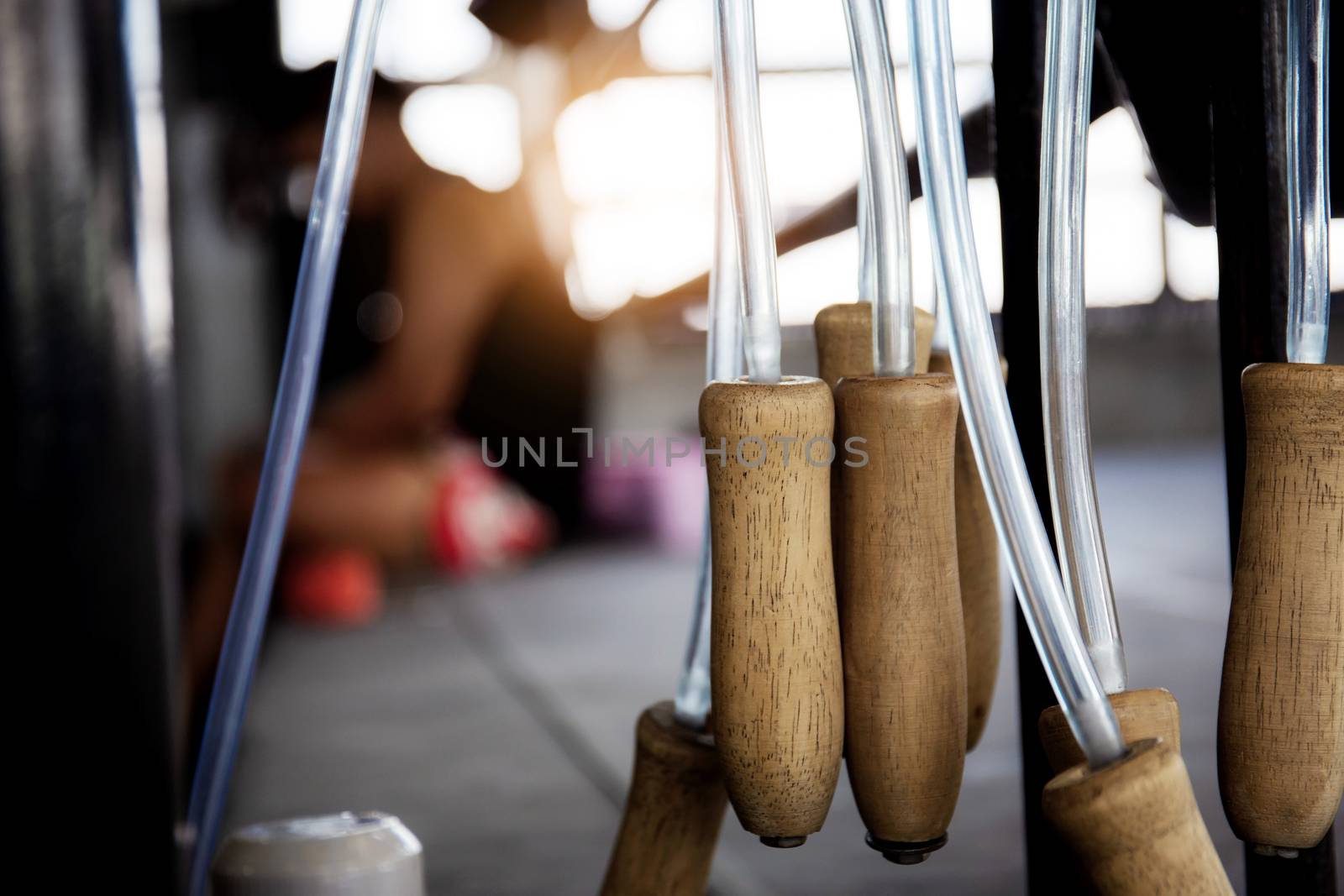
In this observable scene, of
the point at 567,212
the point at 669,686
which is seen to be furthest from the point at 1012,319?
the point at 567,212

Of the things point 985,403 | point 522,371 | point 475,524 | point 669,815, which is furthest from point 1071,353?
point 522,371

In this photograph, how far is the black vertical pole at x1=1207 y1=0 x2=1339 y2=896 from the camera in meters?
0.34

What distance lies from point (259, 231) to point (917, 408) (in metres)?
3.12

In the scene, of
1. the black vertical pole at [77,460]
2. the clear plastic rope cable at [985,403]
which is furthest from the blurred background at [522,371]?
the clear plastic rope cable at [985,403]

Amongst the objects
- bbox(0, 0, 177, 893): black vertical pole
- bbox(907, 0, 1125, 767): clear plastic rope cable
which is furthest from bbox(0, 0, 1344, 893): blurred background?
bbox(907, 0, 1125, 767): clear plastic rope cable

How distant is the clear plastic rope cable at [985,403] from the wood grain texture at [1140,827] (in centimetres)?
1

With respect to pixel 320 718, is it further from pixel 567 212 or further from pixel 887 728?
pixel 567 212

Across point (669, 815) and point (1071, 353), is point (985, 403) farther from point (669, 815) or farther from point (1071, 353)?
point (669, 815)

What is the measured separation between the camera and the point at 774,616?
294 mm

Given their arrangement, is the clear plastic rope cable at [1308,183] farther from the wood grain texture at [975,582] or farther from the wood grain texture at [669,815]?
the wood grain texture at [669,815]

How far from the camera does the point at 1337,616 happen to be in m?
0.30

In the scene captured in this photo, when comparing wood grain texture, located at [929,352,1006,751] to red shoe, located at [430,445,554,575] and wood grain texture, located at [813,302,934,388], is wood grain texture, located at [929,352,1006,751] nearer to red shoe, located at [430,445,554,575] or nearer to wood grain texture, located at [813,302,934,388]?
wood grain texture, located at [813,302,934,388]

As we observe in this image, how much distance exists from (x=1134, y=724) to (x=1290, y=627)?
51mm

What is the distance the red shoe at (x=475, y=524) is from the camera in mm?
2268
